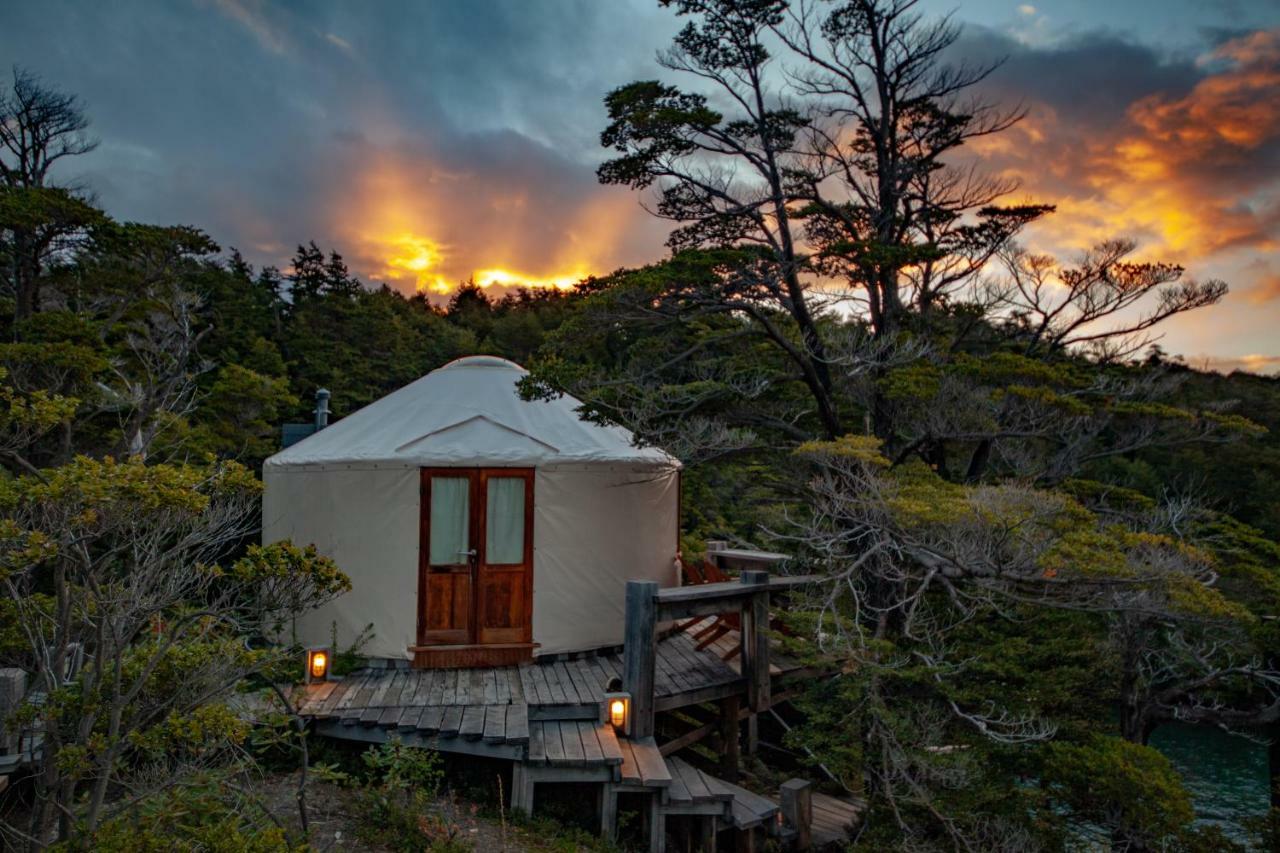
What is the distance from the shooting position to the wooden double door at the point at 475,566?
236 inches

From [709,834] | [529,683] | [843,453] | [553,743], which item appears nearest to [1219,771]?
[843,453]

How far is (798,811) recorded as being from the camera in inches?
203

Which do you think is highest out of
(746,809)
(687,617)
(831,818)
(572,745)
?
(687,617)

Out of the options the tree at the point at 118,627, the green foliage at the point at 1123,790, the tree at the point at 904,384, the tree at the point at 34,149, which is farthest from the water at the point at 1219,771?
the tree at the point at 34,149

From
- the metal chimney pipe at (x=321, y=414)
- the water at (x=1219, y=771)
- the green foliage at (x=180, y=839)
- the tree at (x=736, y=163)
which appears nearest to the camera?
the green foliage at (x=180, y=839)

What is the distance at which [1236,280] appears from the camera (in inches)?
290

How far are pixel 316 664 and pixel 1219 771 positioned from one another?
45.4 ft

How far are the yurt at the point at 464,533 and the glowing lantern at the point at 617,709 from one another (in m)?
1.45

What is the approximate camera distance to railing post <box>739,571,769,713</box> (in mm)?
5676

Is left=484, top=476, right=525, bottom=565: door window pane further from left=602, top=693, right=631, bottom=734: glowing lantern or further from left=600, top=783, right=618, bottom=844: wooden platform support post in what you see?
left=600, top=783, right=618, bottom=844: wooden platform support post

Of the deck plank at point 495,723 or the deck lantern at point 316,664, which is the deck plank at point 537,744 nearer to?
the deck plank at point 495,723

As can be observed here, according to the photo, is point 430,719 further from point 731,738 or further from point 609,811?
point 731,738

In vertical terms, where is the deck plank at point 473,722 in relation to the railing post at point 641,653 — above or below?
below

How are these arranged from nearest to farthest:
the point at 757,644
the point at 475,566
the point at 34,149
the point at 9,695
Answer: the point at 9,695, the point at 757,644, the point at 475,566, the point at 34,149
